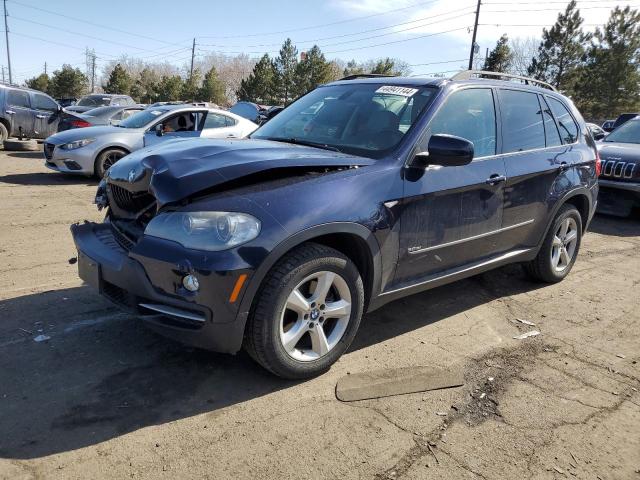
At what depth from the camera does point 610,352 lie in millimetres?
3791

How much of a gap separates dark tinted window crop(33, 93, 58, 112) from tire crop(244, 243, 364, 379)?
52.4ft

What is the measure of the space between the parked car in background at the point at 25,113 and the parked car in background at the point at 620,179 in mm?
14711

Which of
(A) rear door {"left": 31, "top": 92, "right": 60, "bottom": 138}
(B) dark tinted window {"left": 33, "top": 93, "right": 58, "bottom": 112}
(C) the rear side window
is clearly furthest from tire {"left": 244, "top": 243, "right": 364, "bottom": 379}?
(B) dark tinted window {"left": 33, "top": 93, "right": 58, "bottom": 112}

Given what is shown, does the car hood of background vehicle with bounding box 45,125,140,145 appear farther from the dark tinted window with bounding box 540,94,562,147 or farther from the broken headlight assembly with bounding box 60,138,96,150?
the dark tinted window with bounding box 540,94,562,147

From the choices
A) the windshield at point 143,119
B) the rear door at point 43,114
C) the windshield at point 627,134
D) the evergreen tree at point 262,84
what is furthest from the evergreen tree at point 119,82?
the windshield at point 627,134

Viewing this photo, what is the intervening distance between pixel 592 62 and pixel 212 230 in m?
46.3

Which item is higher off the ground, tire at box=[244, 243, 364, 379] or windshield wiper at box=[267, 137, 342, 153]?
windshield wiper at box=[267, 137, 342, 153]

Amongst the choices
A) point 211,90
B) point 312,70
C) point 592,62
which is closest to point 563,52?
point 592,62

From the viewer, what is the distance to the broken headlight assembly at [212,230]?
2.67 metres

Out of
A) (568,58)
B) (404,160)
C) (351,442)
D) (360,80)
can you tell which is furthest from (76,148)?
(568,58)

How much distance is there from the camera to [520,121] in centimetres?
445

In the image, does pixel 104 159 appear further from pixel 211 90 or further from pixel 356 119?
pixel 211 90

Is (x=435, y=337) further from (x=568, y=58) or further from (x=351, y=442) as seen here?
(x=568, y=58)

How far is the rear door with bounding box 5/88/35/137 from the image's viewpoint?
1521 centimetres
